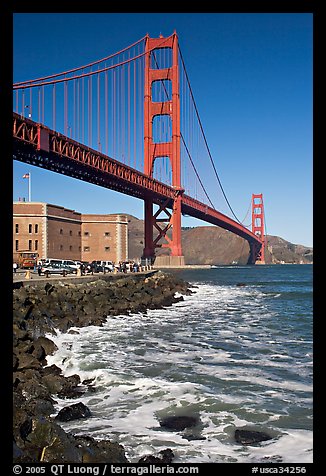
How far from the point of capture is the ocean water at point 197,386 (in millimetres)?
4977

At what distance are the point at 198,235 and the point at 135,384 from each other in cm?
15021

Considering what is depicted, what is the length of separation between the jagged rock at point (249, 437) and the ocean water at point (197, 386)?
0.24ft

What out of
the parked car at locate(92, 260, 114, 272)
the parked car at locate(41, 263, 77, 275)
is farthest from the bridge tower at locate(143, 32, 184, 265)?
the parked car at locate(41, 263, 77, 275)

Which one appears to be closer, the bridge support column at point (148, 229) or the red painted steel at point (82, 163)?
the red painted steel at point (82, 163)

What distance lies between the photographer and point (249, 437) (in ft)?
16.9

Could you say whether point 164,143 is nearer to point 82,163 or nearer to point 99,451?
point 82,163

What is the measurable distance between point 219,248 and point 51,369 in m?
141

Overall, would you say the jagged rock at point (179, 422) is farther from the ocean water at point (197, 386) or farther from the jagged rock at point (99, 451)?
the jagged rock at point (99, 451)

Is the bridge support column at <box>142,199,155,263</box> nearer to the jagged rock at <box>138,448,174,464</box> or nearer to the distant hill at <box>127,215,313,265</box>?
the jagged rock at <box>138,448,174,464</box>

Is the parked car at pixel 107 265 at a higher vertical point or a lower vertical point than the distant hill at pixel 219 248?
lower

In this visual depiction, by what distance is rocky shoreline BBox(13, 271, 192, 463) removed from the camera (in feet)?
13.5

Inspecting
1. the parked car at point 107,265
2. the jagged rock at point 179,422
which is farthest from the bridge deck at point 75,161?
the jagged rock at point 179,422

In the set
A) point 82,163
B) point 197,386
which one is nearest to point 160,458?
point 197,386
